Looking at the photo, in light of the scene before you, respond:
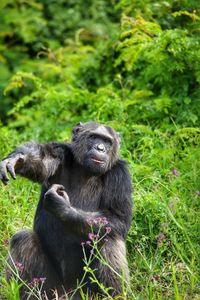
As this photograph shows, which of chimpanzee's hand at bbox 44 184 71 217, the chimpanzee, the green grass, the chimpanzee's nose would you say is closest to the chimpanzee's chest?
the chimpanzee

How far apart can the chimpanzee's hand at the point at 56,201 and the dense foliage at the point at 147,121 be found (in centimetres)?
62

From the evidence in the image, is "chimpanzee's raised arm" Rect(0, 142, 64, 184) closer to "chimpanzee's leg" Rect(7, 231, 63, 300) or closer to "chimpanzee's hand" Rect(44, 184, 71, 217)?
"chimpanzee's hand" Rect(44, 184, 71, 217)

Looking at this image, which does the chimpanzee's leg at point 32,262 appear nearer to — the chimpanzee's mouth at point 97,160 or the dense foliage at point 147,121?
the dense foliage at point 147,121

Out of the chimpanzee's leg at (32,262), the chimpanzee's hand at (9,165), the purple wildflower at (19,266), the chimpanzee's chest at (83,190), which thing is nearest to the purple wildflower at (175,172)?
the chimpanzee's chest at (83,190)

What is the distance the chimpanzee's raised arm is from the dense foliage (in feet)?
2.77

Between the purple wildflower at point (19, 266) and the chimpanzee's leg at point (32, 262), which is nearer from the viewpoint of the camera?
the purple wildflower at point (19, 266)

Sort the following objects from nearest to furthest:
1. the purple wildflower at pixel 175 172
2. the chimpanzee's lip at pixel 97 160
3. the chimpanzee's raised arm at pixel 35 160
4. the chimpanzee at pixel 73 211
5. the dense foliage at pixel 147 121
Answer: the chimpanzee at pixel 73 211 < the chimpanzee's raised arm at pixel 35 160 < the chimpanzee's lip at pixel 97 160 < the dense foliage at pixel 147 121 < the purple wildflower at pixel 175 172

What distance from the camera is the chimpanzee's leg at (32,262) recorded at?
19.7 feet

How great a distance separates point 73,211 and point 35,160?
504mm

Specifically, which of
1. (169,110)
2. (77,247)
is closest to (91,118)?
(169,110)

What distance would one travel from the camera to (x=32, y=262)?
6059 millimetres

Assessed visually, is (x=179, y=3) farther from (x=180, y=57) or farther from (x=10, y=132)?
(x=10, y=132)

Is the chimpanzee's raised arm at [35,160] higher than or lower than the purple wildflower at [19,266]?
higher

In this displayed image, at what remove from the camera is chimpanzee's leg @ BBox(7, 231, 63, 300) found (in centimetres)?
601
